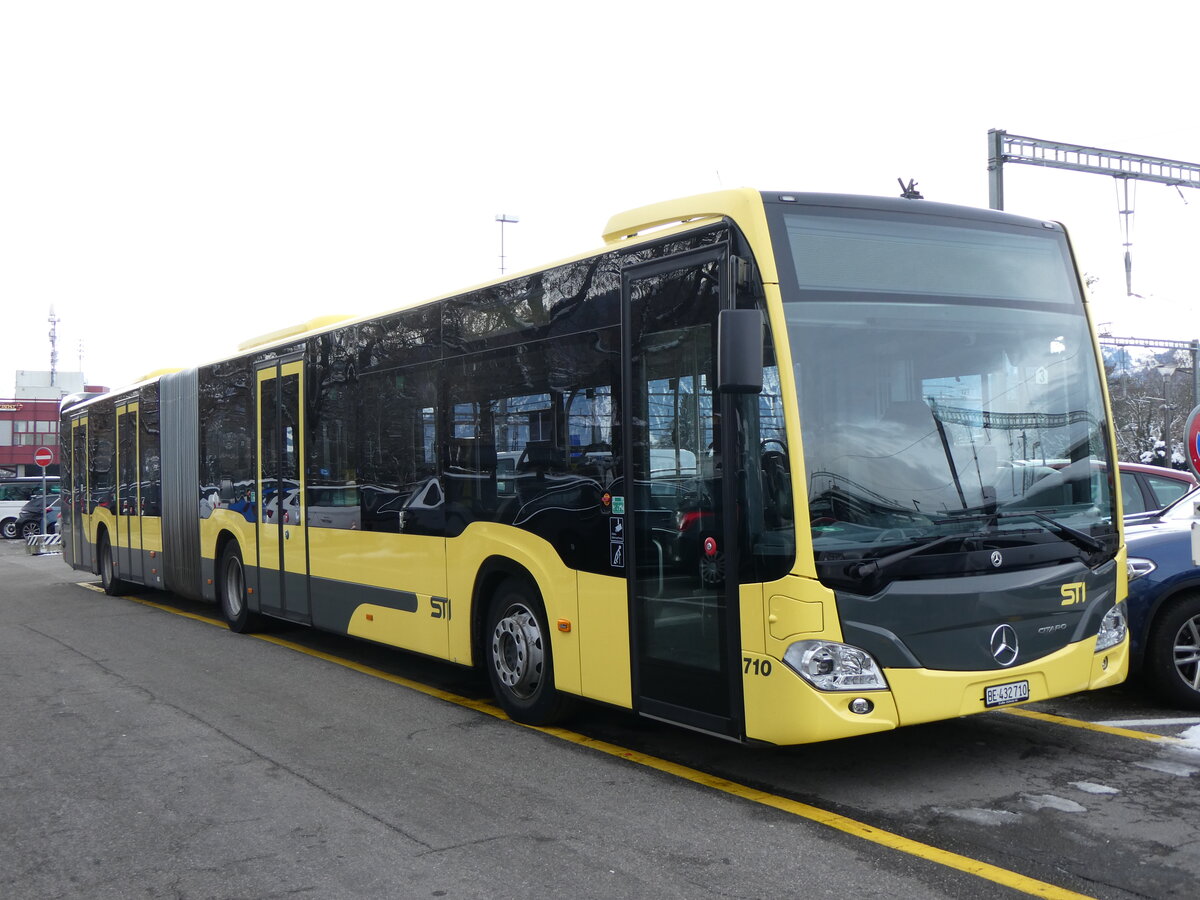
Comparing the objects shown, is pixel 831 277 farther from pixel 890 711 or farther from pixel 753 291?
pixel 890 711

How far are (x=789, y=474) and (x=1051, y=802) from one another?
204 centimetres

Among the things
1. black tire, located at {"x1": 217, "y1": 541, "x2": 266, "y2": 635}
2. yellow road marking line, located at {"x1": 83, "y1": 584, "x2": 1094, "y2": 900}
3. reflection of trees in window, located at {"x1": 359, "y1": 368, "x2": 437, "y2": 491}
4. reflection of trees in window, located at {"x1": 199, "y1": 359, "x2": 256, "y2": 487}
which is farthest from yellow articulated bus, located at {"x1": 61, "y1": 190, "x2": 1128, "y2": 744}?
black tire, located at {"x1": 217, "y1": 541, "x2": 266, "y2": 635}

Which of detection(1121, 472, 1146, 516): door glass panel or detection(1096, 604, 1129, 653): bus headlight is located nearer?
detection(1096, 604, 1129, 653): bus headlight

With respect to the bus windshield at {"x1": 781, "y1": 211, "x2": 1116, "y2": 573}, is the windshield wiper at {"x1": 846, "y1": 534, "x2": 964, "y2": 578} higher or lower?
lower

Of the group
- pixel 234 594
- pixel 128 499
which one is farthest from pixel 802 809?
pixel 128 499

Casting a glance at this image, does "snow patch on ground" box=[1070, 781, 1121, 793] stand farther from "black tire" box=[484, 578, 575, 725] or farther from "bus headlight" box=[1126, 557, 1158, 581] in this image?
"black tire" box=[484, 578, 575, 725]

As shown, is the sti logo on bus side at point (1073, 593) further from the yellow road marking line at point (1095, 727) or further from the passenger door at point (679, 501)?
the passenger door at point (679, 501)

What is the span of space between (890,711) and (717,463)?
4.77 feet

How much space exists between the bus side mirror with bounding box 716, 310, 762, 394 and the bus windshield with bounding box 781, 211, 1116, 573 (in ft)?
0.84

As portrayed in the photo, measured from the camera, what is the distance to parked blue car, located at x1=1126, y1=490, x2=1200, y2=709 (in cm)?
723

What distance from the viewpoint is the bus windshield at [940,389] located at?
548 cm

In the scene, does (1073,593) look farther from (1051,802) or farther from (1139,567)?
(1139,567)

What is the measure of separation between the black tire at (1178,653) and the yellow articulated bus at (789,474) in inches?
47.7

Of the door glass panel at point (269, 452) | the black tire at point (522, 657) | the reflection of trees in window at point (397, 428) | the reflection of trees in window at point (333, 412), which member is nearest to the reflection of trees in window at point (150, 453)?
the door glass panel at point (269, 452)
